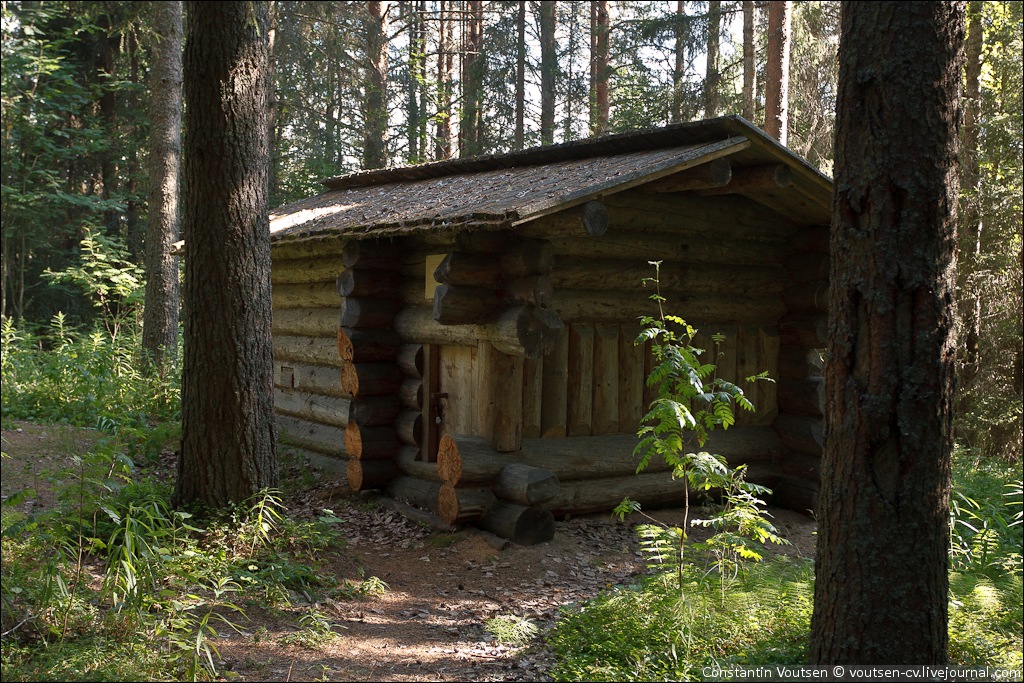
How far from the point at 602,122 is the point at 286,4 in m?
9.29

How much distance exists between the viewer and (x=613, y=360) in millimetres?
8930

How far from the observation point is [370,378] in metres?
9.44

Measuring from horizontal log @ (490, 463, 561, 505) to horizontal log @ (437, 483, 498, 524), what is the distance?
14cm

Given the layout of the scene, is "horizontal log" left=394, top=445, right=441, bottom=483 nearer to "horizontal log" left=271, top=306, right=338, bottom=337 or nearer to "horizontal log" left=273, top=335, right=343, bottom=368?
"horizontal log" left=273, top=335, right=343, bottom=368

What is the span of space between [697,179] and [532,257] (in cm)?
180

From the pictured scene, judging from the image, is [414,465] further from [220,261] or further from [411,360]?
[220,261]

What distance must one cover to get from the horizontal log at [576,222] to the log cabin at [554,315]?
0.8 inches

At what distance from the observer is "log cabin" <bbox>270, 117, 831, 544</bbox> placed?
7.86 metres

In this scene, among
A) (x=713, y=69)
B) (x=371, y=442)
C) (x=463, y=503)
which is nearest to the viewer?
(x=463, y=503)

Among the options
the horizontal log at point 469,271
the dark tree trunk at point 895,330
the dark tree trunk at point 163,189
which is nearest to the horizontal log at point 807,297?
the horizontal log at point 469,271

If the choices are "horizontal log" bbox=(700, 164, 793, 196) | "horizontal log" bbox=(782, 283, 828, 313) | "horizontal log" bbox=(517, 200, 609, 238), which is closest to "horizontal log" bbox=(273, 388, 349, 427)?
"horizontal log" bbox=(517, 200, 609, 238)

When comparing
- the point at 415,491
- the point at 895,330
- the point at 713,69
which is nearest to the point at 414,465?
the point at 415,491

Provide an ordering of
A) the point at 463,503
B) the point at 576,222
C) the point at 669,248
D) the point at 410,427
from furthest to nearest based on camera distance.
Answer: the point at 410,427
the point at 669,248
the point at 463,503
the point at 576,222

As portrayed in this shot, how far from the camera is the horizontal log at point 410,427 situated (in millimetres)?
9234
